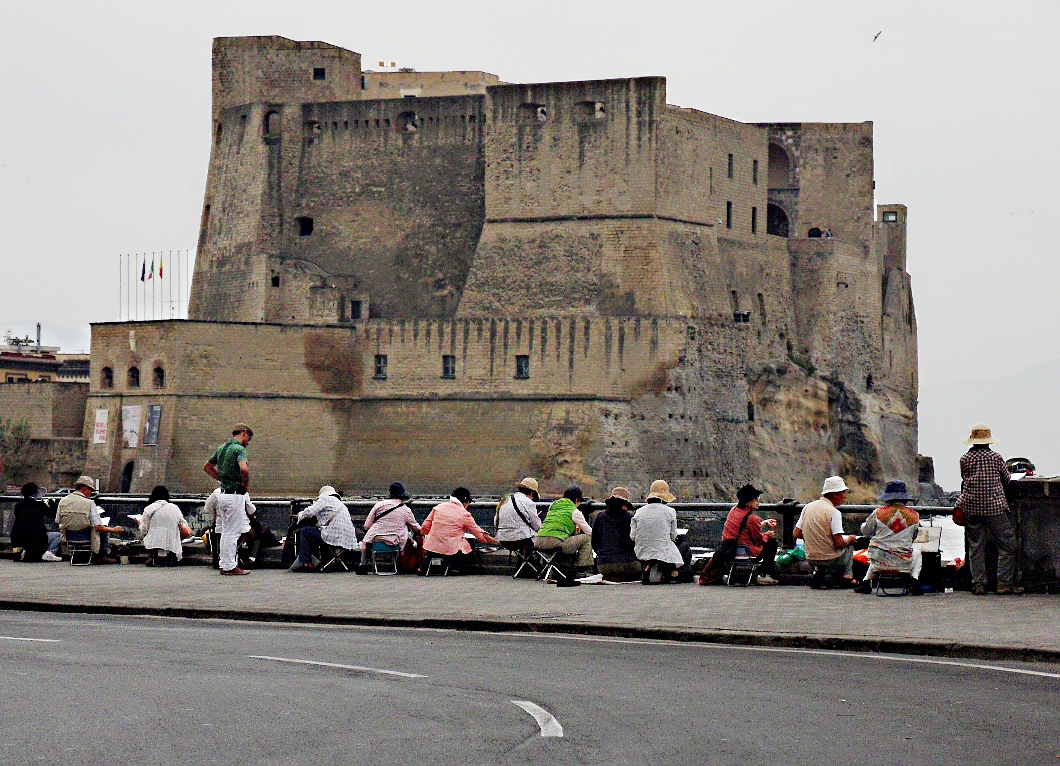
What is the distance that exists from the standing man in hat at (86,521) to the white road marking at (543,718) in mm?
10714

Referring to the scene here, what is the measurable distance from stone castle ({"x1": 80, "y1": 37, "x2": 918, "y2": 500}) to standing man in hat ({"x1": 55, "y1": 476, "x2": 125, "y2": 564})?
30.1m

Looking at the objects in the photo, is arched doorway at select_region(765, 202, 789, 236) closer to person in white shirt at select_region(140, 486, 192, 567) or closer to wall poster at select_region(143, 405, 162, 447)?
wall poster at select_region(143, 405, 162, 447)

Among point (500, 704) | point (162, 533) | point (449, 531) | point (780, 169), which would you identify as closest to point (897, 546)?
point (449, 531)

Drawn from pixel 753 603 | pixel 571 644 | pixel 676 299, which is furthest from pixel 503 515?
pixel 676 299

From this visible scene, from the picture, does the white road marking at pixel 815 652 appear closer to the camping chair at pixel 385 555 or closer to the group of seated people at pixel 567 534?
the group of seated people at pixel 567 534

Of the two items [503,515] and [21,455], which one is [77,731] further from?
[21,455]

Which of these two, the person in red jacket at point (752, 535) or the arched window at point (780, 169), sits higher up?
the arched window at point (780, 169)

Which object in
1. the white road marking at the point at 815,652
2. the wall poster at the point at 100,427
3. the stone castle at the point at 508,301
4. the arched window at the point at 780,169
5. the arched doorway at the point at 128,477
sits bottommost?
the white road marking at the point at 815,652

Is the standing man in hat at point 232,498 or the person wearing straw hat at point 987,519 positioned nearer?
the person wearing straw hat at point 987,519

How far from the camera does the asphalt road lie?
763 cm

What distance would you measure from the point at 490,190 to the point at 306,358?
6702 millimetres

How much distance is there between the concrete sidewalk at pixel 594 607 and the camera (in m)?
11.6

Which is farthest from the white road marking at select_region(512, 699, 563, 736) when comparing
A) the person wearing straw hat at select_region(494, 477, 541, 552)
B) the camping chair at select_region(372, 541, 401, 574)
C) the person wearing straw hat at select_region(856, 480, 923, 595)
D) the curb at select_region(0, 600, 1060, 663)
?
the camping chair at select_region(372, 541, 401, 574)

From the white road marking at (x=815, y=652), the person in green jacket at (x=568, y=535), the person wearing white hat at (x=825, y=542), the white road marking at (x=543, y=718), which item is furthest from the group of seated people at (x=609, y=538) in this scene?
the white road marking at (x=543, y=718)
